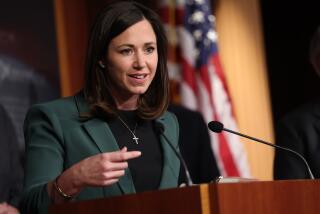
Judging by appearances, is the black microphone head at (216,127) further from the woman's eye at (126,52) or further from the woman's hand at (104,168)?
the woman's eye at (126,52)

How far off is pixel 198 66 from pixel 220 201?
294 centimetres

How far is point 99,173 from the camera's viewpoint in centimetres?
239

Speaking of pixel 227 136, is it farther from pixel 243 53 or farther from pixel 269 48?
pixel 269 48

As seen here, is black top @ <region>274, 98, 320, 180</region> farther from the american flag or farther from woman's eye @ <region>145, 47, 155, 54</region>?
the american flag

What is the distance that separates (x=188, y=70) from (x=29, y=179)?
7.57ft

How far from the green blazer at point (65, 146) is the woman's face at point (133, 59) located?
176mm

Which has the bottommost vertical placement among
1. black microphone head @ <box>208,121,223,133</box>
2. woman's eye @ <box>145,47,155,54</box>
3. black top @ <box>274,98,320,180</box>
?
black top @ <box>274,98,320,180</box>

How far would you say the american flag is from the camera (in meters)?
4.99

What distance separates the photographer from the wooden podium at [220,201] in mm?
2150

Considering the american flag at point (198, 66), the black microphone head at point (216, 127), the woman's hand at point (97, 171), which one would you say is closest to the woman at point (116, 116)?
the woman's hand at point (97, 171)

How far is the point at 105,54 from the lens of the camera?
3141 millimetres

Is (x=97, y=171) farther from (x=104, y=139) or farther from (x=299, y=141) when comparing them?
(x=299, y=141)

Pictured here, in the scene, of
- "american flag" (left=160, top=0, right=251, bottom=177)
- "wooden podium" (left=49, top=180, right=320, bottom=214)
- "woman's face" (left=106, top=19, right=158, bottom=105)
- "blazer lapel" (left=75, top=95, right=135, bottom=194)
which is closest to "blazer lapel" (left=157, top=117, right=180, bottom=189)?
"blazer lapel" (left=75, top=95, right=135, bottom=194)

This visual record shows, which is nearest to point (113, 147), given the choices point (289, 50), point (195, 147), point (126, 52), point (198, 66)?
point (126, 52)
